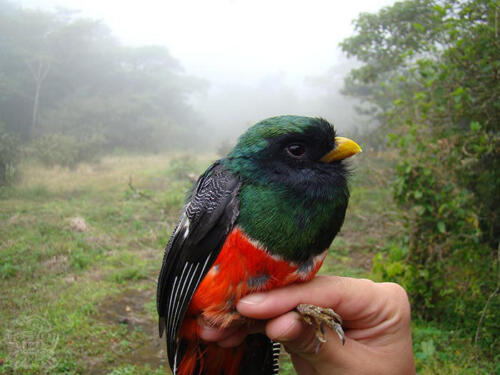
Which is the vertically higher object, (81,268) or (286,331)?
(286,331)

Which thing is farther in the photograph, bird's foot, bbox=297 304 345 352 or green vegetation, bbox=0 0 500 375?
green vegetation, bbox=0 0 500 375

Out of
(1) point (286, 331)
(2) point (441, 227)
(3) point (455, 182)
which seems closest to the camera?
(1) point (286, 331)

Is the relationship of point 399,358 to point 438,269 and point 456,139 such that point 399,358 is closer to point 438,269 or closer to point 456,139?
point 438,269

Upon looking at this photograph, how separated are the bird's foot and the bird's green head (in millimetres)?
543

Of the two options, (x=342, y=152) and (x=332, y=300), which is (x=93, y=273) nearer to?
(x=332, y=300)

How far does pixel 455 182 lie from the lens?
3.90m

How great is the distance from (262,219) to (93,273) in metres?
3.38

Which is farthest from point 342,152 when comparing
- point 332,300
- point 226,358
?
point 226,358

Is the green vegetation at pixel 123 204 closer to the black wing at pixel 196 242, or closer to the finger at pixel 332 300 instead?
the black wing at pixel 196 242

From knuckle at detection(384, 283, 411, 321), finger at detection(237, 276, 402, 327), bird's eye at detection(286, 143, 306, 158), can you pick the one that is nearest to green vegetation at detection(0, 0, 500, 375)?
knuckle at detection(384, 283, 411, 321)

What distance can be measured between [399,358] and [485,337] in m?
2.44

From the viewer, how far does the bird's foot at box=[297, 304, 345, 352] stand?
5.20 ft

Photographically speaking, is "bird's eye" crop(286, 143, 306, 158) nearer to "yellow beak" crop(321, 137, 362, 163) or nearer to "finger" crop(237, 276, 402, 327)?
"yellow beak" crop(321, 137, 362, 163)

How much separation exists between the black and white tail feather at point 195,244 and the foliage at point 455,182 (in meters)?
2.58
